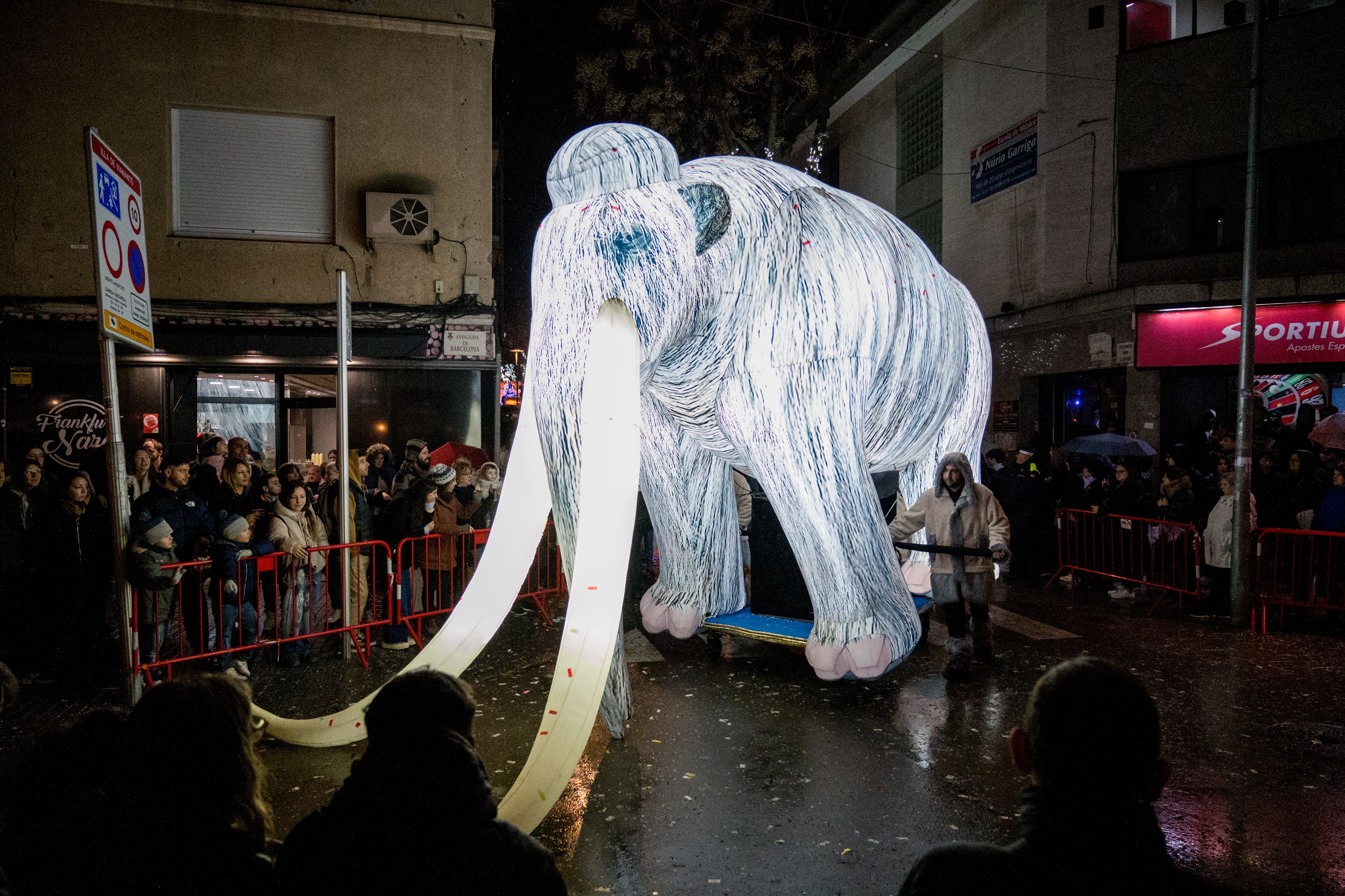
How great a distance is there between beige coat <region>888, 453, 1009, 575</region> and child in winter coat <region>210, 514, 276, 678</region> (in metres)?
4.27

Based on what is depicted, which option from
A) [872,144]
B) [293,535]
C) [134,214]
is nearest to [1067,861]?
[134,214]

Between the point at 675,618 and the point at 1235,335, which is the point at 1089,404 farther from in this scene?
the point at 675,618

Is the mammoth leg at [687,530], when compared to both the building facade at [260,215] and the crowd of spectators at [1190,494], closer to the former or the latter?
the crowd of spectators at [1190,494]

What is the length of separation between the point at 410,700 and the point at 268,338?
1053 centimetres

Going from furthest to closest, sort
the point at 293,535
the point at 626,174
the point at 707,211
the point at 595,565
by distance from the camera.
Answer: the point at 293,535
the point at 707,211
the point at 626,174
the point at 595,565

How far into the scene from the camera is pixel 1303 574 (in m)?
7.27

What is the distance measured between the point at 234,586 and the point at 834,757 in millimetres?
3996

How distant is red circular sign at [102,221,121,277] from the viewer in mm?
4055

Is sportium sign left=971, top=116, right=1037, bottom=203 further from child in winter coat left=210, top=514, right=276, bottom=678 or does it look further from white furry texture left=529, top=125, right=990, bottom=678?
child in winter coat left=210, top=514, right=276, bottom=678

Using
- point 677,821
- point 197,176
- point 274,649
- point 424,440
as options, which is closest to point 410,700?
point 677,821

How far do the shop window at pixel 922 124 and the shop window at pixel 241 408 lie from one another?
Answer: 13999 mm

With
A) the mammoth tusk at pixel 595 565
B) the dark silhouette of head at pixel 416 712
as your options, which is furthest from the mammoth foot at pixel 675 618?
the dark silhouette of head at pixel 416 712

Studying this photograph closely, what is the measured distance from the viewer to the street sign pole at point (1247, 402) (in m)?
6.84

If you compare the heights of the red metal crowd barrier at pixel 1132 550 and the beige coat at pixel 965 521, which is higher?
the beige coat at pixel 965 521
